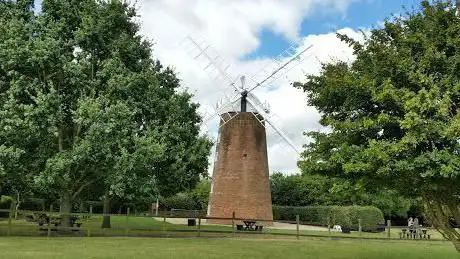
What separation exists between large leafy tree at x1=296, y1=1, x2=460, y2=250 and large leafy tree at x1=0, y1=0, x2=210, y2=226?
968 centimetres

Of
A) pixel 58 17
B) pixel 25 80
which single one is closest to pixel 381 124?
pixel 25 80

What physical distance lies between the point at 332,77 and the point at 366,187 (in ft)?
10.3

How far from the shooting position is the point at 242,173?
39281 mm

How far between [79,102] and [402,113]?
1308 centimetres

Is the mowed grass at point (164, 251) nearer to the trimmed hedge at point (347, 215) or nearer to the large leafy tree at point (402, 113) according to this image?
the large leafy tree at point (402, 113)

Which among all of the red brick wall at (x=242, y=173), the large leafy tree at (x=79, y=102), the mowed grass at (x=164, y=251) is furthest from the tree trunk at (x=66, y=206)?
the red brick wall at (x=242, y=173)

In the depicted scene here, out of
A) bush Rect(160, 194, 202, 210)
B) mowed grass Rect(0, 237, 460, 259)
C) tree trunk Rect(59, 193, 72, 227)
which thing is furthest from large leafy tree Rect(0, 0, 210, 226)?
bush Rect(160, 194, 202, 210)

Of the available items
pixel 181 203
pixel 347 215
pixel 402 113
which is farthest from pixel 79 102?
pixel 181 203

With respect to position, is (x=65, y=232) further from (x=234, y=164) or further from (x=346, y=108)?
(x=234, y=164)

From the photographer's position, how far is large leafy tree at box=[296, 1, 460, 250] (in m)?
11.5

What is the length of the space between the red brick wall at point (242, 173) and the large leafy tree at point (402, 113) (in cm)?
2464

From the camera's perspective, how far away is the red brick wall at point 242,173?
128ft

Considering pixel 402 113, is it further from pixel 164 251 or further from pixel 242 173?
pixel 242 173

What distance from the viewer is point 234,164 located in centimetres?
3953
